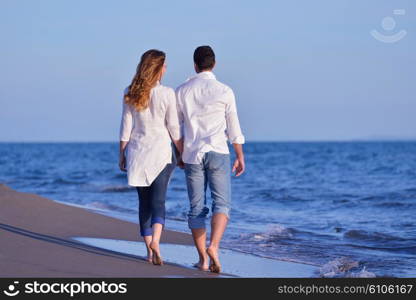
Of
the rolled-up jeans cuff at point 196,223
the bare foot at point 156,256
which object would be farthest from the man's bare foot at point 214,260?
the bare foot at point 156,256

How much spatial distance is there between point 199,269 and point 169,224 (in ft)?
13.9

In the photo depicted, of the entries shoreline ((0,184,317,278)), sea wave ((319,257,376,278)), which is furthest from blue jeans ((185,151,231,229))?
sea wave ((319,257,376,278))

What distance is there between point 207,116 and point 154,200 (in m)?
0.89

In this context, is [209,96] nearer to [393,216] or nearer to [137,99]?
[137,99]

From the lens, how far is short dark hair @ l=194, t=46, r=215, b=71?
226 inches

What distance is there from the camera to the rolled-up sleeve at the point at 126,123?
5805 millimetres

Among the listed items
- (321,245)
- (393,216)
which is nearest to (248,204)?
(393,216)

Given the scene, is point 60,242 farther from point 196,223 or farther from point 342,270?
point 342,270

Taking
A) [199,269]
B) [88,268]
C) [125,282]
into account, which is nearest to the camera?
[125,282]

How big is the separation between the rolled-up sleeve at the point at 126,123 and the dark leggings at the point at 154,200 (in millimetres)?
448

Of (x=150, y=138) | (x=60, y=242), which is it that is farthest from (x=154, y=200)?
(x=60, y=242)

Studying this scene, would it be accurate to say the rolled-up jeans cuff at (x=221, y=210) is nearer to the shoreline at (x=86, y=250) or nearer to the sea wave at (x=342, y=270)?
the shoreline at (x=86, y=250)

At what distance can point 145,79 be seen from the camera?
5691 mm

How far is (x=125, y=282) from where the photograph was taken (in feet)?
16.3
